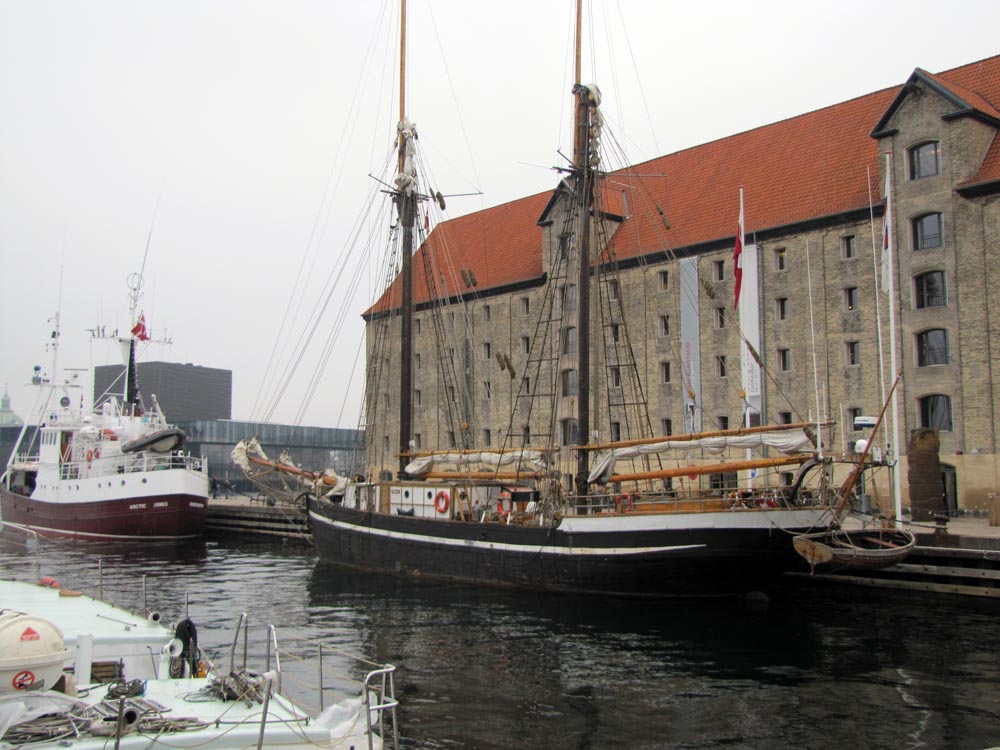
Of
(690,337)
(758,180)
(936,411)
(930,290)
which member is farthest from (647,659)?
(758,180)

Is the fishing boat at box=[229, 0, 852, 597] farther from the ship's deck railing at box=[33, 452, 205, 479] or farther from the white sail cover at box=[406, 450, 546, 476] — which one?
the ship's deck railing at box=[33, 452, 205, 479]

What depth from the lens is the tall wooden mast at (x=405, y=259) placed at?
39031 millimetres

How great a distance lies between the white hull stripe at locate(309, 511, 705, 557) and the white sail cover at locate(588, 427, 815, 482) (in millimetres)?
3012

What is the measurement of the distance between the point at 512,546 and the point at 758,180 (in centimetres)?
3117

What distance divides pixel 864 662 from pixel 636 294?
35.2 m

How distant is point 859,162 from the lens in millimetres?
45812

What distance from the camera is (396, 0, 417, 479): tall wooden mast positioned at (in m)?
39.0

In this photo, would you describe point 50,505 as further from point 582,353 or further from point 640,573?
point 640,573

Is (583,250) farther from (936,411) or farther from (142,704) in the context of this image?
(142,704)

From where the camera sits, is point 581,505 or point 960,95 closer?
point 581,505

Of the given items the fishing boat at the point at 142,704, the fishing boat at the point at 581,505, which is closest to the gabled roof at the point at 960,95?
the fishing boat at the point at 581,505

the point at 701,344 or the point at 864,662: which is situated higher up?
the point at 701,344

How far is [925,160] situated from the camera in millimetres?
41219

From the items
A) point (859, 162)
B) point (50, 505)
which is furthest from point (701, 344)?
point (50, 505)
